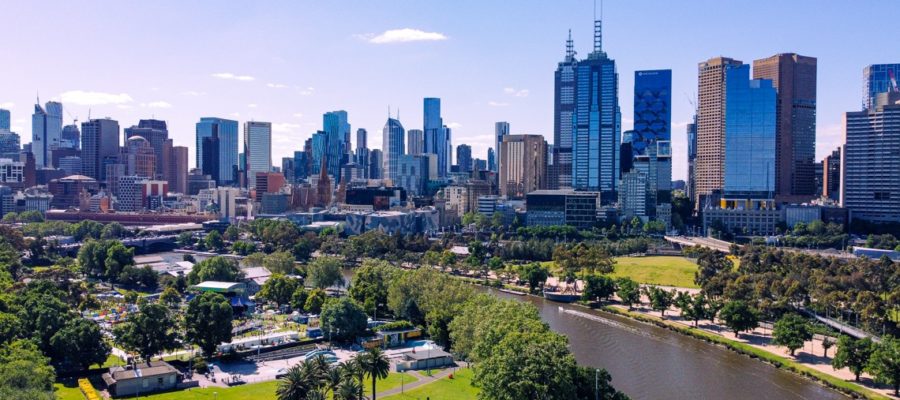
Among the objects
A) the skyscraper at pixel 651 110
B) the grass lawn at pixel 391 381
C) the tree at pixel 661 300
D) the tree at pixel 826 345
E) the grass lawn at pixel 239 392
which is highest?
the skyscraper at pixel 651 110

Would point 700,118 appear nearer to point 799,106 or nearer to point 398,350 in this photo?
point 799,106

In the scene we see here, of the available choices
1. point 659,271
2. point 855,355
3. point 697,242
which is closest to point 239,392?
point 855,355

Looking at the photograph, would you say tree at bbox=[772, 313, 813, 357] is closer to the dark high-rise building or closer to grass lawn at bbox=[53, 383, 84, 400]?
grass lawn at bbox=[53, 383, 84, 400]

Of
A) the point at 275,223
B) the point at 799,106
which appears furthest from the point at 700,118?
the point at 275,223

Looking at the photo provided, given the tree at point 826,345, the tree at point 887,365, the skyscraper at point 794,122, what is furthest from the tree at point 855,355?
the skyscraper at point 794,122

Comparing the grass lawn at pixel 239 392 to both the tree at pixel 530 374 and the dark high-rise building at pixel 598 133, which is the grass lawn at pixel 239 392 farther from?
the dark high-rise building at pixel 598 133

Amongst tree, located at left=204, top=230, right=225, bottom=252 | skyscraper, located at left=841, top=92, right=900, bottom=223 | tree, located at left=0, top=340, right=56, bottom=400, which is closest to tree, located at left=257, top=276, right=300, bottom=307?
tree, located at left=0, top=340, right=56, bottom=400

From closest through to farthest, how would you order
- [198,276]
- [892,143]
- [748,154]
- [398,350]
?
[398,350], [198,276], [892,143], [748,154]
